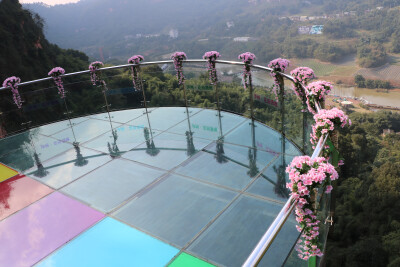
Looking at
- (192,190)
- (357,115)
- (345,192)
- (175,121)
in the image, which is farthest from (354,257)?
(357,115)

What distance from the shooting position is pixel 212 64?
5691 mm

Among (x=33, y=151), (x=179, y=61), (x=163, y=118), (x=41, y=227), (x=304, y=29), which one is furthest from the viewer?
(x=304, y=29)

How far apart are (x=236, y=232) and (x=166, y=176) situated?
1.49m

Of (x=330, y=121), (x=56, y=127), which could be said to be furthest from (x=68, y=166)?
(x=330, y=121)

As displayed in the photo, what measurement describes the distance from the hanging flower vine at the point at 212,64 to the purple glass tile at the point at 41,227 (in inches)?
129

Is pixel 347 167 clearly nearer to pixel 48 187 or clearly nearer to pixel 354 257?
pixel 354 257

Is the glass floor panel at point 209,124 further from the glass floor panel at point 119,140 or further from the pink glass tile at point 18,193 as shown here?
the pink glass tile at point 18,193

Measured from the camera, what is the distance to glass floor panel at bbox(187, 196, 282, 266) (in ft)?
9.53

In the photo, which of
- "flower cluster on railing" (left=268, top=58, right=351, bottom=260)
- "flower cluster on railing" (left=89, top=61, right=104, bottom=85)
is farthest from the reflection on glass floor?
"flower cluster on railing" (left=89, top=61, right=104, bottom=85)

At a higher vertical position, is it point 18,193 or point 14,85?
point 14,85

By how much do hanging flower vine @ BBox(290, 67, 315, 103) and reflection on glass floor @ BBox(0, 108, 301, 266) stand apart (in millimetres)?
1010

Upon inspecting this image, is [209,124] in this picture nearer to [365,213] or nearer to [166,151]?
[166,151]

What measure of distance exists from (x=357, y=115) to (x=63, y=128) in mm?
64483

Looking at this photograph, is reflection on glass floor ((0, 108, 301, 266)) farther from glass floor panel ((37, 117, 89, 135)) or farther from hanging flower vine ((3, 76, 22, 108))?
hanging flower vine ((3, 76, 22, 108))
